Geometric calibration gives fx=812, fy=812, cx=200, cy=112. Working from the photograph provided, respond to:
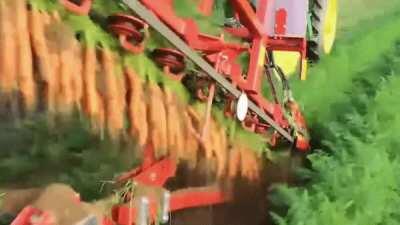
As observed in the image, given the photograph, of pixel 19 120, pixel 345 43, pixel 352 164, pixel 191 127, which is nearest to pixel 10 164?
pixel 19 120

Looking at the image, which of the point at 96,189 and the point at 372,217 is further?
the point at 372,217

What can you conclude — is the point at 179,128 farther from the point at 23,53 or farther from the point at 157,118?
the point at 23,53

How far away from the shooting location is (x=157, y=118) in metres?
0.61

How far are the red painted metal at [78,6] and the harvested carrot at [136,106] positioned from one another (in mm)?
65

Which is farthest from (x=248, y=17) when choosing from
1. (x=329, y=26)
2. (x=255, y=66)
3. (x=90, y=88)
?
(x=329, y=26)

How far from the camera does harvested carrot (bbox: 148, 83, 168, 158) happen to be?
0.60 metres

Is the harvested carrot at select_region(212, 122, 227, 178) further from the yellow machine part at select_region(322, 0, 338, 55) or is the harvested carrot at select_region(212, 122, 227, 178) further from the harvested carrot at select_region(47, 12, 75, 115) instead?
the yellow machine part at select_region(322, 0, 338, 55)

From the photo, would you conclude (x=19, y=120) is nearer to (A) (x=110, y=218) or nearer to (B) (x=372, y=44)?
(A) (x=110, y=218)

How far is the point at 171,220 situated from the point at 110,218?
126 millimetres

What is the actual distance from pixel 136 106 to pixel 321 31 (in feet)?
1.83

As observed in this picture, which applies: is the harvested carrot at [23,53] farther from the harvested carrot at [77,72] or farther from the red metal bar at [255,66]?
the red metal bar at [255,66]

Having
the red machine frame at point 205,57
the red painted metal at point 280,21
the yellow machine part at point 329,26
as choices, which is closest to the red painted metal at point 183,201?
the red machine frame at point 205,57

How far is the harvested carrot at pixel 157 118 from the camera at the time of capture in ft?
1.96

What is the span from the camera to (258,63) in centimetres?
80
